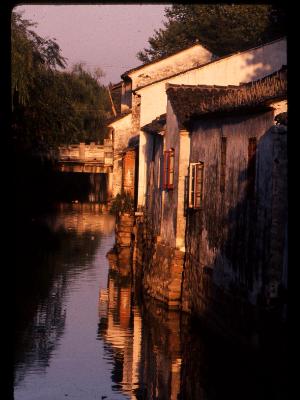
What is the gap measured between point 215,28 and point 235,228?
45581 millimetres

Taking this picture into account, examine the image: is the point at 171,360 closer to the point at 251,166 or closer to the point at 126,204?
the point at 251,166

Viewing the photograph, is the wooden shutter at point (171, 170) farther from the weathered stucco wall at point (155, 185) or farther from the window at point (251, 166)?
the window at point (251, 166)

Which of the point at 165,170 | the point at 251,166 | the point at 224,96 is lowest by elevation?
the point at 251,166

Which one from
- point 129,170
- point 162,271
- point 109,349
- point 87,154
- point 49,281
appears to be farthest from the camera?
point 87,154

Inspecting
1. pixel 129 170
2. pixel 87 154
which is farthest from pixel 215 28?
pixel 129 170

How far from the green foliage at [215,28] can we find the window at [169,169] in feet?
102

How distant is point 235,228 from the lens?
13875 millimetres

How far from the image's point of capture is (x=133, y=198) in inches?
1262

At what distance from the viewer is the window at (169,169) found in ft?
65.7

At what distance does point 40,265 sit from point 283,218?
16281mm

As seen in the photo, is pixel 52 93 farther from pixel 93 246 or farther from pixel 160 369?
pixel 160 369

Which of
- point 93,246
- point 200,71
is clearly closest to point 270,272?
point 200,71

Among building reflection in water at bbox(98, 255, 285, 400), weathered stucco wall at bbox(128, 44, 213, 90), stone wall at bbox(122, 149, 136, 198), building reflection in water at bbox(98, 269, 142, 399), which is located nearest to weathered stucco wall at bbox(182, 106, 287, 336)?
building reflection in water at bbox(98, 255, 285, 400)

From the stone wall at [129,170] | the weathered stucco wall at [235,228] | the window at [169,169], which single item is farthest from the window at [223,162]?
the stone wall at [129,170]
